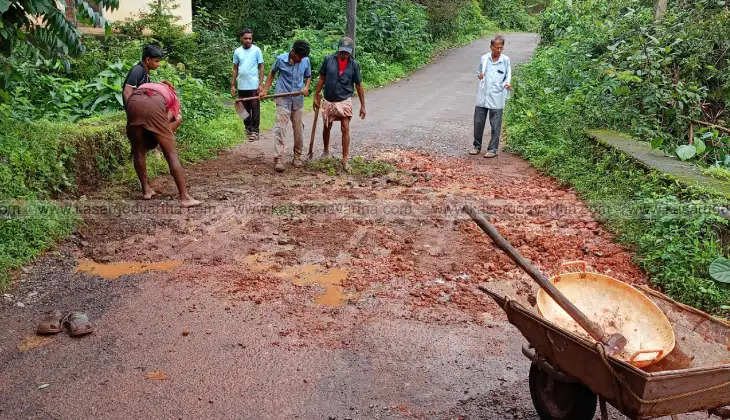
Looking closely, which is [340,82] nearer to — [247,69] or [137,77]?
[247,69]

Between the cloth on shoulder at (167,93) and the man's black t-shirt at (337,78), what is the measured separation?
2302mm

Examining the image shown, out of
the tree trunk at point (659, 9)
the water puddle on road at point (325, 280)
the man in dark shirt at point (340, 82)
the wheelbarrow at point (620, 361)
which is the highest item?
the tree trunk at point (659, 9)

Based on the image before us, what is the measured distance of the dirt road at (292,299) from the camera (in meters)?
3.73

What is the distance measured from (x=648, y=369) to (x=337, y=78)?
6073mm

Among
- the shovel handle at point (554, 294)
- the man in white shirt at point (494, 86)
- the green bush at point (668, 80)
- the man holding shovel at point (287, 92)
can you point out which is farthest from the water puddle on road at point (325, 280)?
the man in white shirt at point (494, 86)

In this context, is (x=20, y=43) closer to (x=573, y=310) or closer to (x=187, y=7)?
(x=573, y=310)

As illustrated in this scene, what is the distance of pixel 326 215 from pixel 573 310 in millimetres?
4057

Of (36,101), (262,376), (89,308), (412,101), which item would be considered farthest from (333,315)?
(412,101)

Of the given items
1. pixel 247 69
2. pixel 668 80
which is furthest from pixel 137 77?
pixel 668 80

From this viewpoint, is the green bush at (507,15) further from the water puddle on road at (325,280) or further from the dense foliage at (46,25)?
the dense foliage at (46,25)

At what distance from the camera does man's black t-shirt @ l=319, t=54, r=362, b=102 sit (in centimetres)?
829

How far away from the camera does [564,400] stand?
3.35m

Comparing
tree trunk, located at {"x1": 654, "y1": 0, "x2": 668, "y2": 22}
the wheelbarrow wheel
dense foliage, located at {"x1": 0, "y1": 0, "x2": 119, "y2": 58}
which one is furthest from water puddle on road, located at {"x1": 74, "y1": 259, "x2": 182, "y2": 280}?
tree trunk, located at {"x1": 654, "y1": 0, "x2": 668, "y2": 22}

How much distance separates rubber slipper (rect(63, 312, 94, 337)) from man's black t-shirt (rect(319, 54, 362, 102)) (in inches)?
195
